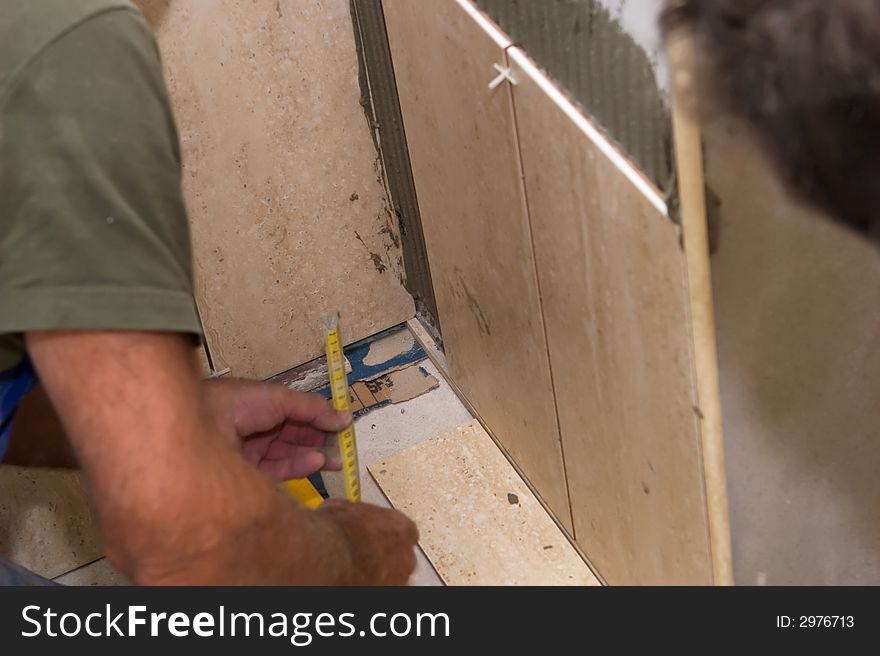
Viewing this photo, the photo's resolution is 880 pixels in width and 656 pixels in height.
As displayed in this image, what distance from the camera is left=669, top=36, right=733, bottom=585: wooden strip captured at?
40.3 inches

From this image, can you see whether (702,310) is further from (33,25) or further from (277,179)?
(277,179)

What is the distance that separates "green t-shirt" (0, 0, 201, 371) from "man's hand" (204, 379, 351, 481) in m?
0.57

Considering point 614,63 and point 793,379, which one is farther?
point 793,379

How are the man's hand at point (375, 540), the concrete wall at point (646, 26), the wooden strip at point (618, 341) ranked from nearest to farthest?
the concrete wall at point (646, 26)
the wooden strip at point (618, 341)
the man's hand at point (375, 540)

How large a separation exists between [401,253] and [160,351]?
1.32 meters

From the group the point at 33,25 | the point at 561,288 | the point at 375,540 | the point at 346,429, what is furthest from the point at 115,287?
the point at 346,429

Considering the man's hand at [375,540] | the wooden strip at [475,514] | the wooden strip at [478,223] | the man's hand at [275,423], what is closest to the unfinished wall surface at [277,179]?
the wooden strip at [478,223]

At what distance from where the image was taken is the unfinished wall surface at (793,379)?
1.14m

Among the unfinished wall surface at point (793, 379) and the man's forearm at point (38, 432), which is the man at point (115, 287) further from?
the unfinished wall surface at point (793, 379)

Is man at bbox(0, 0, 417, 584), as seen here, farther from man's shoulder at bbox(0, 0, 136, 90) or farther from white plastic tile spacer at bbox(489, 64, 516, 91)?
white plastic tile spacer at bbox(489, 64, 516, 91)

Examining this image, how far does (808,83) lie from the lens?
82 centimetres

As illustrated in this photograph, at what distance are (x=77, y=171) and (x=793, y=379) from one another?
2.78 feet

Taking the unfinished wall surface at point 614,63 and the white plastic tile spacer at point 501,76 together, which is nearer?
the unfinished wall surface at point 614,63

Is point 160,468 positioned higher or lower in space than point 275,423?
higher
